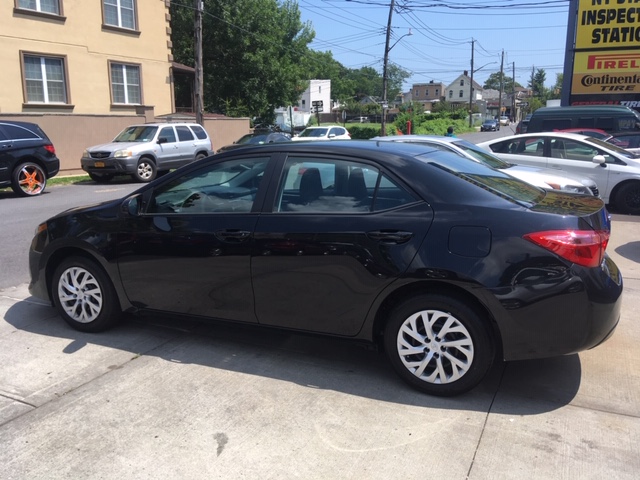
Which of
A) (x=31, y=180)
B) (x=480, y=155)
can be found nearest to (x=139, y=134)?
(x=31, y=180)

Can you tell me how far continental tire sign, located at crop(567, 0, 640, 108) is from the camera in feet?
63.3

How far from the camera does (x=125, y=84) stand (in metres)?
23.4

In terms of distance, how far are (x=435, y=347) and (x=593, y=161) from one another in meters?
7.94

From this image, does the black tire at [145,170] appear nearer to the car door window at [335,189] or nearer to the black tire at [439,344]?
the car door window at [335,189]

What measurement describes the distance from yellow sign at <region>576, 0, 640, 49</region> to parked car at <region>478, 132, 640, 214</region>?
11.2 meters

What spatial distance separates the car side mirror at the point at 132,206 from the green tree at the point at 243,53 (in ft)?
116

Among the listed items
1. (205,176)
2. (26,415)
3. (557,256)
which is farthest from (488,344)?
(26,415)

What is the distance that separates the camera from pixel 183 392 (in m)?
3.77

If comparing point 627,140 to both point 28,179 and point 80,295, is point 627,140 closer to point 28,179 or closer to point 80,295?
point 80,295

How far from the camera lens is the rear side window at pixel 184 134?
1845 centimetres

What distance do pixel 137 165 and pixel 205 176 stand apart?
13191 mm

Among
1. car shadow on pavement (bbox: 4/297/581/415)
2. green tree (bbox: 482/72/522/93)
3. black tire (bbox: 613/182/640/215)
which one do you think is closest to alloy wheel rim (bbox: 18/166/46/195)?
car shadow on pavement (bbox: 4/297/581/415)

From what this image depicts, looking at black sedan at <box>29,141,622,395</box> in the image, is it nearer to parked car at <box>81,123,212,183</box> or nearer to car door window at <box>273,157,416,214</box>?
car door window at <box>273,157,416,214</box>

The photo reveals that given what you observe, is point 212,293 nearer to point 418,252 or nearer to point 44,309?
point 418,252
